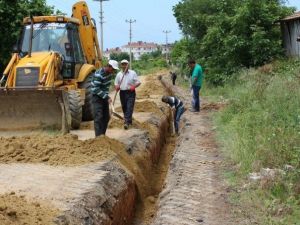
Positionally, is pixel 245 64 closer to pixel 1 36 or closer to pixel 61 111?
pixel 1 36

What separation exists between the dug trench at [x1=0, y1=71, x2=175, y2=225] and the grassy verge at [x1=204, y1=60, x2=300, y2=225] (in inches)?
57.8

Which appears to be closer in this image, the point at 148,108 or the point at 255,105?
the point at 255,105

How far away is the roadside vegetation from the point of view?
6.20 metres

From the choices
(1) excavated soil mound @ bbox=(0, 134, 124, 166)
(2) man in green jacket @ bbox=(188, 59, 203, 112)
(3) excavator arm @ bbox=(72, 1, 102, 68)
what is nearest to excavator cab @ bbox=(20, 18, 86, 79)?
(3) excavator arm @ bbox=(72, 1, 102, 68)

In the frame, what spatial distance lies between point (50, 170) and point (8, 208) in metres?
2.44

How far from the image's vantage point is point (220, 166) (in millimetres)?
8633

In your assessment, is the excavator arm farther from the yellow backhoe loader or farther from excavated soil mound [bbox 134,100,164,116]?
excavated soil mound [bbox 134,100,164,116]

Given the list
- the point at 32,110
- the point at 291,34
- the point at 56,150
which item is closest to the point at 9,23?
the point at 32,110

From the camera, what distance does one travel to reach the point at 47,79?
11453 millimetres

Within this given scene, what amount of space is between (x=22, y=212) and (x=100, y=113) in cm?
483

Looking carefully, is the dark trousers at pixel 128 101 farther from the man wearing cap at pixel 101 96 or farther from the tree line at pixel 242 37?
the tree line at pixel 242 37

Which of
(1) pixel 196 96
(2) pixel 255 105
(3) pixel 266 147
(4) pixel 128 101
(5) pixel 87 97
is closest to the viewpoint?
(3) pixel 266 147

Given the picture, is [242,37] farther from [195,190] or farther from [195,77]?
[195,190]

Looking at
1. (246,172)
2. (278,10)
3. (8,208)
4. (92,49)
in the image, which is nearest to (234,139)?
(246,172)
